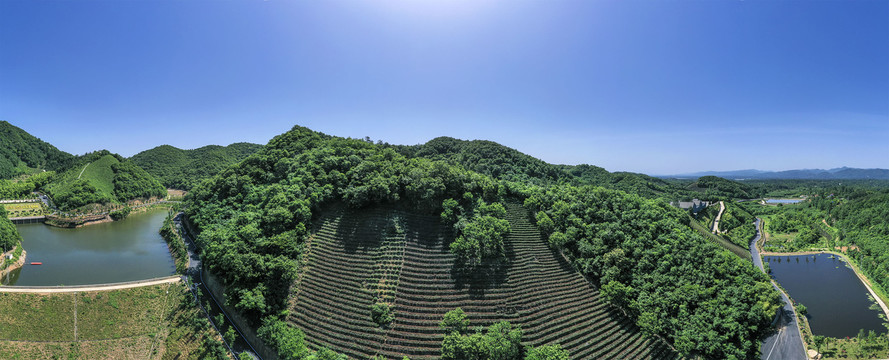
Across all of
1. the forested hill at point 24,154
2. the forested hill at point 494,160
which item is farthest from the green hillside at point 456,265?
the forested hill at point 24,154

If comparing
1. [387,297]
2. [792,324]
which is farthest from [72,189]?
[792,324]

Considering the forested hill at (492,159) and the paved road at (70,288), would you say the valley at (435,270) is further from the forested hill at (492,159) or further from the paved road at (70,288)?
the forested hill at (492,159)

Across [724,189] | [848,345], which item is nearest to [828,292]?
[848,345]

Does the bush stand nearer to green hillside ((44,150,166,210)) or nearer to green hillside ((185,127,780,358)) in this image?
green hillside ((185,127,780,358))

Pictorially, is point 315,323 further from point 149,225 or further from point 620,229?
point 149,225

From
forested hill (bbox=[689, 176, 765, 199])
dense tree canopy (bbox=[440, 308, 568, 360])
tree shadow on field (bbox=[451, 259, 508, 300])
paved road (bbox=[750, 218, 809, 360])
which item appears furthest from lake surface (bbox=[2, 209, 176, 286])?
forested hill (bbox=[689, 176, 765, 199])

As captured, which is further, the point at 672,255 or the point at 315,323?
the point at 672,255
